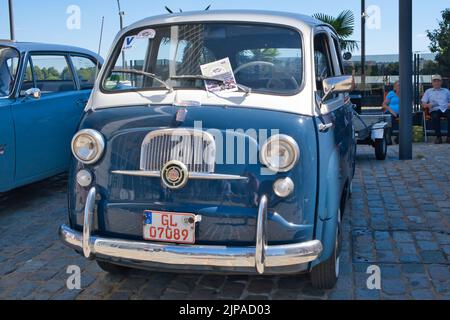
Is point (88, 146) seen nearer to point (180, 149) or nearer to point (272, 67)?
point (180, 149)

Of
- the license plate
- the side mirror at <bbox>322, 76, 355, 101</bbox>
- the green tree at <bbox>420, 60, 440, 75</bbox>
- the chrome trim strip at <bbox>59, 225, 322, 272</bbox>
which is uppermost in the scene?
the green tree at <bbox>420, 60, 440, 75</bbox>

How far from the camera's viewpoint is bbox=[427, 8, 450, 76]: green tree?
20953 millimetres

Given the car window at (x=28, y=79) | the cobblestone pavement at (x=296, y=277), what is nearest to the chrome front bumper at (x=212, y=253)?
the cobblestone pavement at (x=296, y=277)

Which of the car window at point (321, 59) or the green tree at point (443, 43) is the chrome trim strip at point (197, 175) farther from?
the green tree at point (443, 43)

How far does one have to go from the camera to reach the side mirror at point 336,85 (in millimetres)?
3727

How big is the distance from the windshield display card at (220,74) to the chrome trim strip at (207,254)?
1096mm

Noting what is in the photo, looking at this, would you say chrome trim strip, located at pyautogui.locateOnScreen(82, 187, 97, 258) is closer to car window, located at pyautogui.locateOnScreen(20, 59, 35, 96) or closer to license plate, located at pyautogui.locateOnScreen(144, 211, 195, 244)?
license plate, located at pyautogui.locateOnScreen(144, 211, 195, 244)

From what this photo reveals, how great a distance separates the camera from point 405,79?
28.8 feet

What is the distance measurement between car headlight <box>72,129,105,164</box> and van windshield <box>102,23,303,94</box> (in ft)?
1.80

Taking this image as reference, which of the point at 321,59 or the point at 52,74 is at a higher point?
the point at 52,74

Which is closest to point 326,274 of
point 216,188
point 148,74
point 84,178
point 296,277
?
point 296,277

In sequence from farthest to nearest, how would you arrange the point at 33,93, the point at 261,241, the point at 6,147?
the point at 33,93, the point at 6,147, the point at 261,241

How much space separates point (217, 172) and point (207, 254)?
49cm

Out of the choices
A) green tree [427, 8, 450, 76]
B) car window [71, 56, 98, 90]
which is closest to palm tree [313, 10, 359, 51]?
green tree [427, 8, 450, 76]
